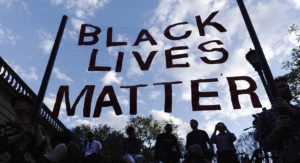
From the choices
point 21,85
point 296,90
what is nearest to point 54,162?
point 21,85

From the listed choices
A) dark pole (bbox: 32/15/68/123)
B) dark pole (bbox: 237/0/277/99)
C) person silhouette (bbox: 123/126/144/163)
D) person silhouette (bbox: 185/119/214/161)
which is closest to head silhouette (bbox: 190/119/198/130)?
person silhouette (bbox: 185/119/214/161)

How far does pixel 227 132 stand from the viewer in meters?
9.63

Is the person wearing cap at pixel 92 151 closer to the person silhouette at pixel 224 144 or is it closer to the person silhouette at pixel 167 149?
the person silhouette at pixel 167 149

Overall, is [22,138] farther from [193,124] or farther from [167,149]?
[193,124]

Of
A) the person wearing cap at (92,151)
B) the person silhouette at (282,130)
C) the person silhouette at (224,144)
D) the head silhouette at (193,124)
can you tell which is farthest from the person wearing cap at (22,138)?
the person wearing cap at (92,151)

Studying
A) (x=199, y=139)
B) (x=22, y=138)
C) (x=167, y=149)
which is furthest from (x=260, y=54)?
(x=167, y=149)

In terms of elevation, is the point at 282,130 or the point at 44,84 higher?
the point at 44,84

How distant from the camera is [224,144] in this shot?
9430mm

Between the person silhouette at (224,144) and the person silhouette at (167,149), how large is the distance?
3.70 feet

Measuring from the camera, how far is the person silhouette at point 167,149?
32.9 ft

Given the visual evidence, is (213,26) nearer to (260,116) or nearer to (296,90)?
(260,116)

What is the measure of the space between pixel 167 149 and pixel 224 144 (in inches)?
64.1

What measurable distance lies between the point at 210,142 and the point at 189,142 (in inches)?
23.6

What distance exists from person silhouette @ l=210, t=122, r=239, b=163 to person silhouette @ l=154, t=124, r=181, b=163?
3.70 ft
